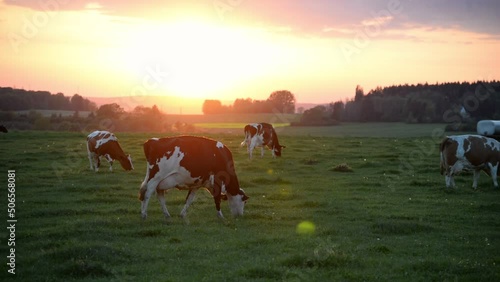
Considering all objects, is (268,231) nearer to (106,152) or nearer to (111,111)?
(106,152)

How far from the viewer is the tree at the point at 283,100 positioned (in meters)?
130

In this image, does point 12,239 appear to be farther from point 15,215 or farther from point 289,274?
point 289,274

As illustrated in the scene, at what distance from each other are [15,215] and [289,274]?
31.1 feet

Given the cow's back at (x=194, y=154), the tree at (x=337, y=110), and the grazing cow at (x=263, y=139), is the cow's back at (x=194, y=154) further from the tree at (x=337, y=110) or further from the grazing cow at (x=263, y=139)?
the tree at (x=337, y=110)

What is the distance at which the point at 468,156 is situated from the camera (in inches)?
923

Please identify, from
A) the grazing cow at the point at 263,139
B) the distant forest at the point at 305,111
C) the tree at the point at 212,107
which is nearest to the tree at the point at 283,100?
the distant forest at the point at 305,111

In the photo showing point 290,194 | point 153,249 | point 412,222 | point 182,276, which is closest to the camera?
point 182,276

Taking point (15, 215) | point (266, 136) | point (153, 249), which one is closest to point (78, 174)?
point (15, 215)

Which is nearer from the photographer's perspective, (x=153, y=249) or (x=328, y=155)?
(x=153, y=249)

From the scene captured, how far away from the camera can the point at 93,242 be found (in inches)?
502

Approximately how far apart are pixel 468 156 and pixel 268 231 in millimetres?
12440

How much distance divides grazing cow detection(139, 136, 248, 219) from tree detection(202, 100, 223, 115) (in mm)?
127379

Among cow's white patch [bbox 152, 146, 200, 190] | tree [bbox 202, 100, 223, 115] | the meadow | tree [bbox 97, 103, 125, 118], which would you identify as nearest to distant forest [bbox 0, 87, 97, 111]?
tree [bbox 97, 103, 125, 118]

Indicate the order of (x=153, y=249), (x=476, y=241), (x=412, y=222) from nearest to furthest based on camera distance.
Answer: (x=153, y=249)
(x=476, y=241)
(x=412, y=222)
